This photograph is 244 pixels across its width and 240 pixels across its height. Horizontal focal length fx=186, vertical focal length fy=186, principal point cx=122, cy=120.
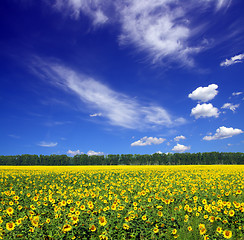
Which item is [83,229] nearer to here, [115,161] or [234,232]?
[234,232]

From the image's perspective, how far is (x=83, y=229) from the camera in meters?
5.24

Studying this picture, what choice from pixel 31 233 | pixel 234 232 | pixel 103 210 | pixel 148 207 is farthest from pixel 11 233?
pixel 234 232

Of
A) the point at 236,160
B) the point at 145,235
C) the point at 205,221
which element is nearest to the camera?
the point at 145,235

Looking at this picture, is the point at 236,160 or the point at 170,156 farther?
the point at 170,156

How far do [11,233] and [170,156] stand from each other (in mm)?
112675

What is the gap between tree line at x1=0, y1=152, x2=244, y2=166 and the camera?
349 feet

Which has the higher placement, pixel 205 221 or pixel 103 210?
pixel 103 210

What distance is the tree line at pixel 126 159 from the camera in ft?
349

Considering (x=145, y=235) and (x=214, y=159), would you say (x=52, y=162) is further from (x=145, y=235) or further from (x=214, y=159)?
(x=145, y=235)

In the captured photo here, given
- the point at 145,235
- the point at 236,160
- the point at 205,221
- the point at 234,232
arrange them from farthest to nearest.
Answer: the point at 236,160 → the point at 205,221 → the point at 234,232 → the point at 145,235

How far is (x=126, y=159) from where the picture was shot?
370ft

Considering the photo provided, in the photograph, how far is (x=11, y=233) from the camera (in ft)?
16.6

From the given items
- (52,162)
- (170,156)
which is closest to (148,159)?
(170,156)

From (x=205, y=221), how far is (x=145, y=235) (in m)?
2.35
